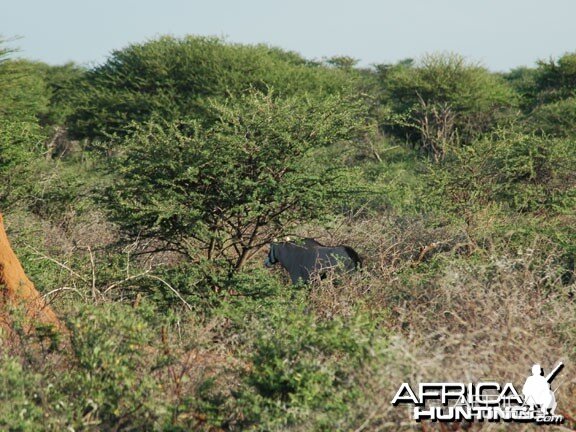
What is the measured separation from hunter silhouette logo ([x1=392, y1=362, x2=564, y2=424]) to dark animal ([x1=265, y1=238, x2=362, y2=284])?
5117mm

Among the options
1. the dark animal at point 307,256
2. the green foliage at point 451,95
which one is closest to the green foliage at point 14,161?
the dark animal at point 307,256

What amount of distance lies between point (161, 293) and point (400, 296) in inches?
85.8

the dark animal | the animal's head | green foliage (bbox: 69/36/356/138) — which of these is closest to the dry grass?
the dark animal

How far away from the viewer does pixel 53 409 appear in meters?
4.99

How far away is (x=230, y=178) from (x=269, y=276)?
41.1 inches

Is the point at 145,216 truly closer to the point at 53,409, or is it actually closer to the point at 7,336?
the point at 7,336

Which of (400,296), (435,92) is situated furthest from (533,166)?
(435,92)

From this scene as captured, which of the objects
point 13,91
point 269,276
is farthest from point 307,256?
point 13,91

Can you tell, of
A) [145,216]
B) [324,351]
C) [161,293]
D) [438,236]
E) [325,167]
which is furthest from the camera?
[438,236]

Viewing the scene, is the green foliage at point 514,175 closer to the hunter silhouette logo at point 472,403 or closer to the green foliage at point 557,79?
the hunter silhouette logo at point 472,403

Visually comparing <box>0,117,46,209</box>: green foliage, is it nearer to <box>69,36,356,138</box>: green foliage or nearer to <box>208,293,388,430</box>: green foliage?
<box>208,293,388,430</box>: green foliage

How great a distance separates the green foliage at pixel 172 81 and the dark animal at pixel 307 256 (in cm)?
1205

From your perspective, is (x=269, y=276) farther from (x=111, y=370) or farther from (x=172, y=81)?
(x=172, y=81)

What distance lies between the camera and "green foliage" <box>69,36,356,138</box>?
76.0 feet
